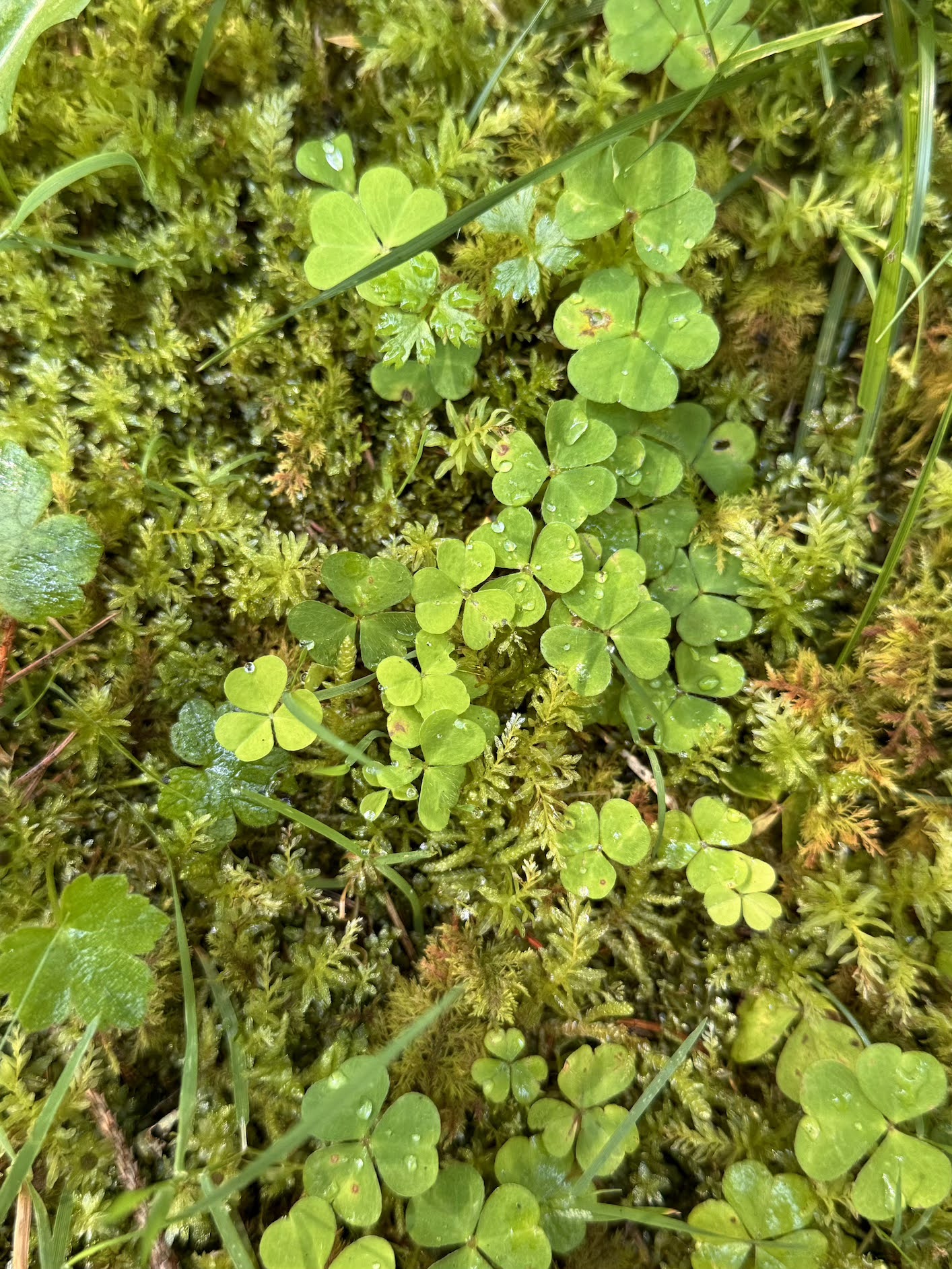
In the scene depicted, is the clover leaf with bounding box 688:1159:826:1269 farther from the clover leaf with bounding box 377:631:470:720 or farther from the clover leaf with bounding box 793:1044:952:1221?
the clover leaf with bounding box 377:631:470:720

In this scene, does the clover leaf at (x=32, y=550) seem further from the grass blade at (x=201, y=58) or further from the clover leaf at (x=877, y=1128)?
the clover leaf at (x=877, y=1128)

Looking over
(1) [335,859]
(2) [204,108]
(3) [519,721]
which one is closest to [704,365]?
(3) [519,721]

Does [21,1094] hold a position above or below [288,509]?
below

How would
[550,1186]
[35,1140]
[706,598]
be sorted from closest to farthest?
[35,1140] < [550,1186] < [706,598]

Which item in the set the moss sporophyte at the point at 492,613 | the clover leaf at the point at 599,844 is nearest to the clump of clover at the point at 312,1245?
the moss sporophyte at the point at 492,613

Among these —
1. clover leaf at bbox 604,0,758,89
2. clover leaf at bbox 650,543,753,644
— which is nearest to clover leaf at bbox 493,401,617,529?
clover leaf at bbox 650,543,753,644

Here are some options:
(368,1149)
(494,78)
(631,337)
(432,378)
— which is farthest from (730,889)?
(494,78)

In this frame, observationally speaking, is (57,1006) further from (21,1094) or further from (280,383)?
(280,383)

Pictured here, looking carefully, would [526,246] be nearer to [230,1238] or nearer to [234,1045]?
[234,1045]
